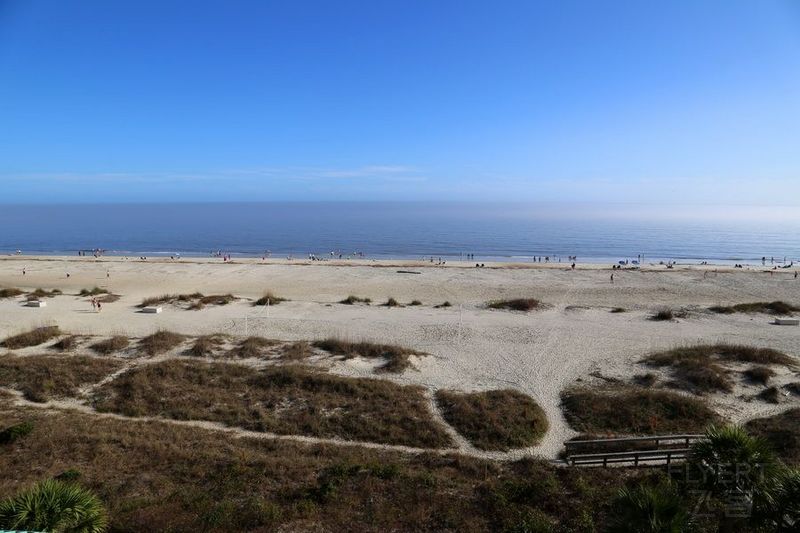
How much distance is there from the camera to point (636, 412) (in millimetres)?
15797

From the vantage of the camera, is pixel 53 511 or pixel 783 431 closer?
pixel 53 511

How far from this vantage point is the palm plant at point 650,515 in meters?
5.35

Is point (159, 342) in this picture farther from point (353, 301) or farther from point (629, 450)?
point (629, 450)

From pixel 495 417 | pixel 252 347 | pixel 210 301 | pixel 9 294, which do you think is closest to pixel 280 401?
pixel 252 347

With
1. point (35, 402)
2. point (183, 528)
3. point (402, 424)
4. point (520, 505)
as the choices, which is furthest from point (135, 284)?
point (520, 505)

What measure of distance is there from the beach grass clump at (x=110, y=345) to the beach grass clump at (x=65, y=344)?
3.36 feet

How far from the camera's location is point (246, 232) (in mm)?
111000

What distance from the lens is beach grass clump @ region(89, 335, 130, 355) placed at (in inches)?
874

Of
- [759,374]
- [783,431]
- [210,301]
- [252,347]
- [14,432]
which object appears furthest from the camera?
[210,301]

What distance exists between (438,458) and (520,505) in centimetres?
335

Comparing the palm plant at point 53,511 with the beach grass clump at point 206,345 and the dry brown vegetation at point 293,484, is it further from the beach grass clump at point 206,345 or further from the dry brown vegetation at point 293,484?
the beach grass clump at point 206,345

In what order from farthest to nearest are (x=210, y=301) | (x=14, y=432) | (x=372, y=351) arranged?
(x=210, y=301) → (x=372, y=351) → (x=14, y=432)

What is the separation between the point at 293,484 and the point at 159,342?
629 inches

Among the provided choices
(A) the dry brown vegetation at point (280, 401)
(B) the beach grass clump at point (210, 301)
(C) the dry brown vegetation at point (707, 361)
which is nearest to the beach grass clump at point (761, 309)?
(C) the dry brown vegetation at point (707, 361)
